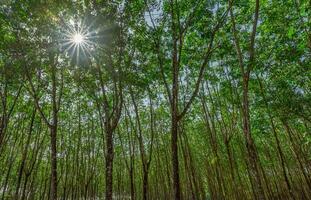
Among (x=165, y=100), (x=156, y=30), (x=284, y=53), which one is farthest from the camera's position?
(x=165, y=100)

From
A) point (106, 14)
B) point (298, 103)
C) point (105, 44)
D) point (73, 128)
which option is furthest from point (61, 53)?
point (73, 128)

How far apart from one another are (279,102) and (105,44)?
869cm

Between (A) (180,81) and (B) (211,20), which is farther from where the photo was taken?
(A) (180,81)

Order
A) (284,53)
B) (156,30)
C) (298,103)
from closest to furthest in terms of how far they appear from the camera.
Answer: (284,53)
(156,30)
(298,103)

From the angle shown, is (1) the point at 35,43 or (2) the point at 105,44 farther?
(2) the point at 105,44

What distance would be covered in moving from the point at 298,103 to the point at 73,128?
18.9 metres

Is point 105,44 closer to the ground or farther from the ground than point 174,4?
closer to the ground

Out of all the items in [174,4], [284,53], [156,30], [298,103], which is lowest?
[298,103]

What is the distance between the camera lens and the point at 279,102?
1139 cm

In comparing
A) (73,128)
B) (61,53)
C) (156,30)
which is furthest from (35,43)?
(73,128)

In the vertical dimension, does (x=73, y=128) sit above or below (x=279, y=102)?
above

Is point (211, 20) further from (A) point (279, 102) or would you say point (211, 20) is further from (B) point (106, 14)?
(A) point (279, 102)

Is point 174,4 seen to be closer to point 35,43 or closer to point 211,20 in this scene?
point 211,20

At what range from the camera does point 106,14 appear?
988 cm
